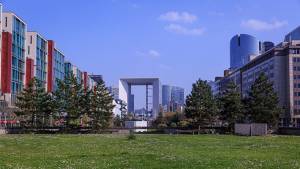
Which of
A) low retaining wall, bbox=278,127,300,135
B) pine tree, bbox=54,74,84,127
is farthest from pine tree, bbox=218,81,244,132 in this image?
pine tree, bbox=54,74,84,127

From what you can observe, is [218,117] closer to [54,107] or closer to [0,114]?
[54,107]

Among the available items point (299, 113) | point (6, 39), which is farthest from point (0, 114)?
point (299, 113)

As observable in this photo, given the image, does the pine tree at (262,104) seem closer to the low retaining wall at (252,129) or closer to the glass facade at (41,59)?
the low retaining wall at (252,129)

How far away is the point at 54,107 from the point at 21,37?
45.9 meters

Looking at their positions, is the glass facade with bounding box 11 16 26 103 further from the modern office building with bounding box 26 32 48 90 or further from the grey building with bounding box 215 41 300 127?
the grey building with bounding box 215 41 300 127

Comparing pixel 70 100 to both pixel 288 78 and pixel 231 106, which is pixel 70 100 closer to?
pixel 231 106

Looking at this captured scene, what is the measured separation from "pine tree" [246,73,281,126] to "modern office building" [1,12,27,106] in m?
55.4

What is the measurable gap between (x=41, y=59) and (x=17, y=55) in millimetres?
24884

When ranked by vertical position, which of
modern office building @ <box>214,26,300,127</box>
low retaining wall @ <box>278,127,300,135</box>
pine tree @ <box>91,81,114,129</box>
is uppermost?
modern office building @ <box>214,26,300,127</box>

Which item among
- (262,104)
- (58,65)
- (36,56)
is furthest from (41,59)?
(262,104)

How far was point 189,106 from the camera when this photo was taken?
89562 millimetres

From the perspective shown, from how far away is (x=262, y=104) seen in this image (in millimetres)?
90062

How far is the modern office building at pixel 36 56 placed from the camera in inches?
5379

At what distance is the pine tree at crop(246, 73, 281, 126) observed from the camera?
90.3 meters
